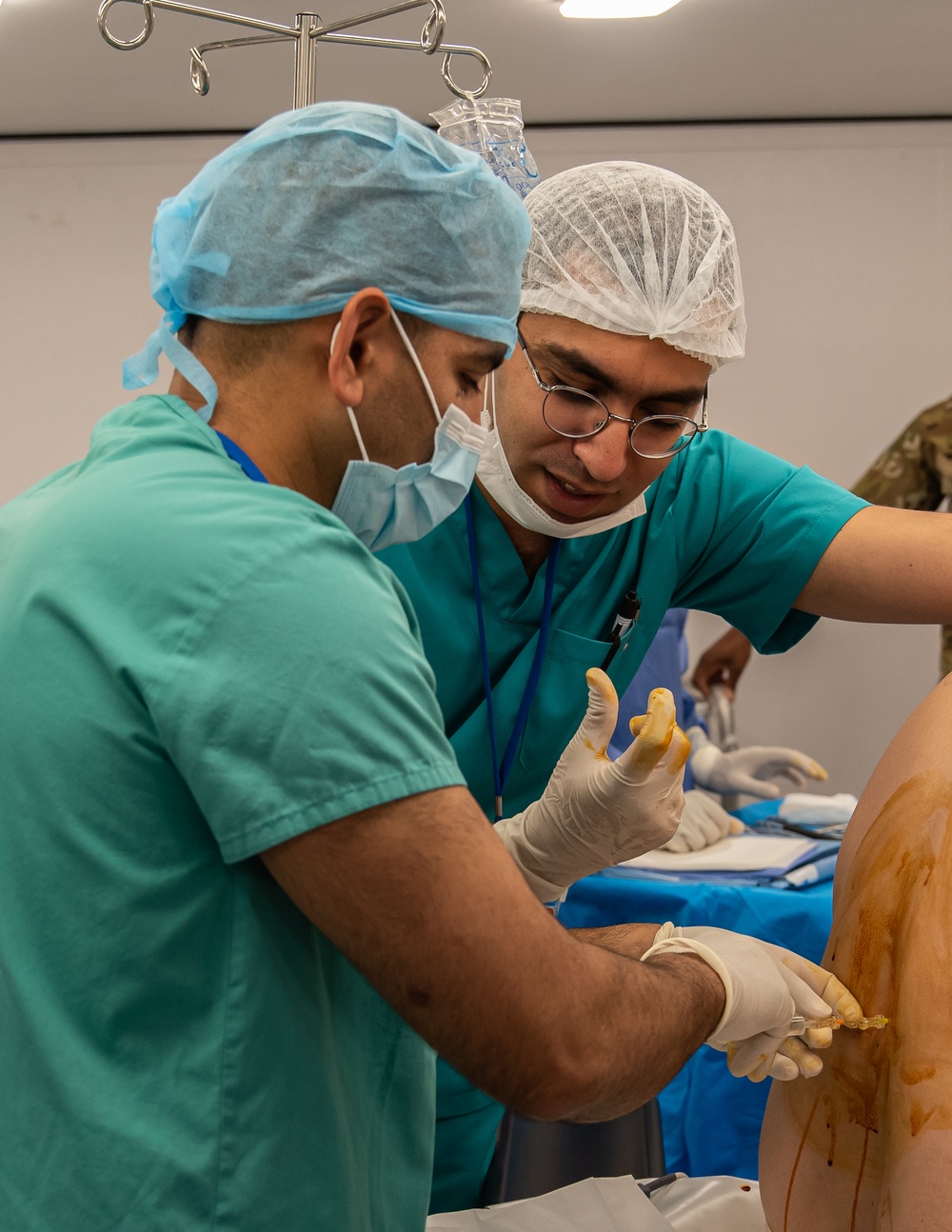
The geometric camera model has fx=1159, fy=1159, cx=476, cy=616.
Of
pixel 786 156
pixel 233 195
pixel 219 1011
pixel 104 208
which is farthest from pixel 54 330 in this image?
pixel 219 1011

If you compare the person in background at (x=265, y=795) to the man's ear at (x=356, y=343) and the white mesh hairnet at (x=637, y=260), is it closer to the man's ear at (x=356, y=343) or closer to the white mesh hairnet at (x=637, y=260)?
the man's ear at (x=356, y=343)

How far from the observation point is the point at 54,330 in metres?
3.54

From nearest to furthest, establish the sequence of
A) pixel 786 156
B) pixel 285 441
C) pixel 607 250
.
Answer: pixel 285 441 < pixel 607 250 < pixel 786 156

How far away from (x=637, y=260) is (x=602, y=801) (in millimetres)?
574

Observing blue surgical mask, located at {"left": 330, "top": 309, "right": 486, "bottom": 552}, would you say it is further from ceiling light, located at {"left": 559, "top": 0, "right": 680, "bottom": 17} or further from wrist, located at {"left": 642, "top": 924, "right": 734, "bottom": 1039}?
ceiling light, located at {"left": 559, "top": 0, "right": 680, "bottom": 17}

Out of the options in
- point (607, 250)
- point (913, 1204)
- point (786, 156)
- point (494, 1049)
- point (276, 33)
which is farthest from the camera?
point (786, 156)

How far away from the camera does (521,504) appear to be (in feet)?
4.26

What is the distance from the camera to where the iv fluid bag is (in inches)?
52.4

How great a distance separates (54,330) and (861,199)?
8.10 feet

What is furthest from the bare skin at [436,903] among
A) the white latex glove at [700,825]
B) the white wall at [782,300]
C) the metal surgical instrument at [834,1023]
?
the white wall at [782,300]

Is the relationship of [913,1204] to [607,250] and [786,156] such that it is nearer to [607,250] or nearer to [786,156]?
[607,250]

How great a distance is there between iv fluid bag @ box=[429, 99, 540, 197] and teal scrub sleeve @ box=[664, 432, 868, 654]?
38 centimetres

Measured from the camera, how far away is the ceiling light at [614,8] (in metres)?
2.45

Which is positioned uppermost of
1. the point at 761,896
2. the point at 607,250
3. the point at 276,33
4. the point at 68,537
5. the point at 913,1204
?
the point at 276,33
